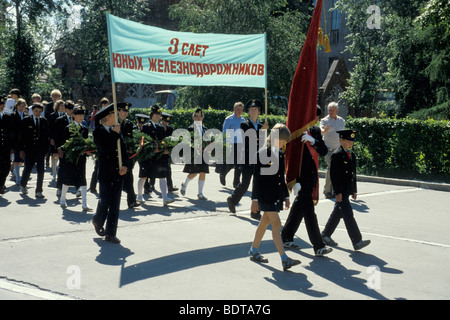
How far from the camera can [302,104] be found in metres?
7.43

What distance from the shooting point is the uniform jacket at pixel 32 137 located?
1125cm

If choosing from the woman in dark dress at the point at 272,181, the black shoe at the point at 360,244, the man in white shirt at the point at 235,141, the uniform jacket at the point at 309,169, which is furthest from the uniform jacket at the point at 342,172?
the man in white shirt at the point at 235,141

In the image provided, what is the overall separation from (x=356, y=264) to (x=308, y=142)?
1.72m

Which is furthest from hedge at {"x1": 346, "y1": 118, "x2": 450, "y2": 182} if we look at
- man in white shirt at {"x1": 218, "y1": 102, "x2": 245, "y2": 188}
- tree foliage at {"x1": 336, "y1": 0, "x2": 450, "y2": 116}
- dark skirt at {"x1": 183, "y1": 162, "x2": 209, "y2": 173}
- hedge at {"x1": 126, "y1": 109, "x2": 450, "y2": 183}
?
dark skirt at {"x1": 183, "y1": 162, "x2": 209, "y2": 173}

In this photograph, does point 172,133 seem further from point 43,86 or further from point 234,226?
point 43,86

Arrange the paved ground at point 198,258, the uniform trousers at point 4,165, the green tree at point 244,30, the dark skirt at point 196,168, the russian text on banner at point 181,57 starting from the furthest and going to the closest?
the green tree at point 244,30
the dark skirt at point 196,168
the uniform trousers at point 4,165
the russian text on banner at point 181,57
the paved ground at point 198,258

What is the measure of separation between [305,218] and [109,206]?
268 centimetres

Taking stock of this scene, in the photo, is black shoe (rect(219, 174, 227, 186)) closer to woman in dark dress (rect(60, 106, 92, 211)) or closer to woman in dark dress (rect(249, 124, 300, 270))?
woman in dark dress (rect(60, 106, 92, 211))

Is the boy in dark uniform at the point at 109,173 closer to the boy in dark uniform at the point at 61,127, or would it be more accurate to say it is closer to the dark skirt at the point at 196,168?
the boy in dark uniform at the point at 61,127

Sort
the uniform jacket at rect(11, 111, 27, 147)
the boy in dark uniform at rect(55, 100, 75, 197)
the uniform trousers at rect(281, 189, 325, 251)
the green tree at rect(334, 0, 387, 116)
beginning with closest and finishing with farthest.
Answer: the uniform trousers at rect(281, 189, 325, 251) < the boy in dark uniform at rect(55, 100, 75, 197) < the uniform jacket at rect(11, 111, 27, 147) < the green tree at rect(334, 0, 387, 116)

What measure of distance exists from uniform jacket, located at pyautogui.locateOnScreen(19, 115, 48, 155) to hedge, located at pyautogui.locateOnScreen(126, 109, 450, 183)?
9648mm

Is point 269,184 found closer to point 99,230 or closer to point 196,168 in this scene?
point 99,230

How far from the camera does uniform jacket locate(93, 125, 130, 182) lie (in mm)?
7496

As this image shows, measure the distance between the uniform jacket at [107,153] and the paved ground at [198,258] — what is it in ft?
3.00
